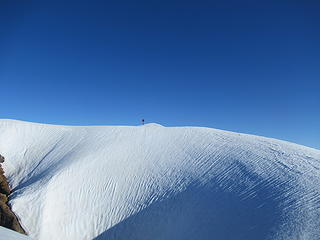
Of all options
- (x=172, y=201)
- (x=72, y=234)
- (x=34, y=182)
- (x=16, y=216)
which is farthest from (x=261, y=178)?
(x=34, y=182)

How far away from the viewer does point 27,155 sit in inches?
701

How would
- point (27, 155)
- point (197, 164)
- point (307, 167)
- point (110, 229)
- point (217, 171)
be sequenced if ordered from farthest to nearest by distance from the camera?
point (27, 155), point (197, 164), point (217, 171), point (110, 229), point (307, 167)

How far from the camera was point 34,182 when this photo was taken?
1346cm

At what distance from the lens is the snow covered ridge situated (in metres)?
7.54

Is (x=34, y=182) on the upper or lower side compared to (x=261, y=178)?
lower

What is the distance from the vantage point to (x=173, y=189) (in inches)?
425

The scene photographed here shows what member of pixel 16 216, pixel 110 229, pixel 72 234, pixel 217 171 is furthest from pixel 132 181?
pixel 16 216

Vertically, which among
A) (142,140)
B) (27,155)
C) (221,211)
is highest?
(142,140)

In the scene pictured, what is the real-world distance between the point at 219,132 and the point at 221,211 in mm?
8297

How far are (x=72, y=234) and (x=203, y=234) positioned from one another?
640 cm

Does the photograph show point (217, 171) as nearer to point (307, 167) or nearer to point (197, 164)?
point (197, 164)

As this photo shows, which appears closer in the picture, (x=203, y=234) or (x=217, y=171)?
(x=203, y=234)

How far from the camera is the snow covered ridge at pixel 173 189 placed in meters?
7.54

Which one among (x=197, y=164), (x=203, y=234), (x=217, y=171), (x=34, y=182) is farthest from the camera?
(x=34, y=182)
